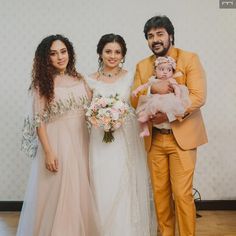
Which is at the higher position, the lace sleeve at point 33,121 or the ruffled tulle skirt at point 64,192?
the lace sleeve at point 33,121

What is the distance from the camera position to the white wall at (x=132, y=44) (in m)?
4.06

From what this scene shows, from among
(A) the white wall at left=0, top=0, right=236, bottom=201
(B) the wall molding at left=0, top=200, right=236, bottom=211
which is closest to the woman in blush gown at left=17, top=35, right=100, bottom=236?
(A) the white wall at left=0, top=0, right=236, bottom=201

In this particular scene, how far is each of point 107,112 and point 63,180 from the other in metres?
0.60

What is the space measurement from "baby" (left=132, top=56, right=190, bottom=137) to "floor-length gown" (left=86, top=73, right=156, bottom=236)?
0.20m

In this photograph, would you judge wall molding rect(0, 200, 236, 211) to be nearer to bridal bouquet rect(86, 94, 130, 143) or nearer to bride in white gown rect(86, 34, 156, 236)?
bride in white gown rect(86, 34, 156, 236)

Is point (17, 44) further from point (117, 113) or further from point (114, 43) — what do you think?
point (117, 113)

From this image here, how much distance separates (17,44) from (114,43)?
1.60 metres

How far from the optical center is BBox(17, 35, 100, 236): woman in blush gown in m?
2.79

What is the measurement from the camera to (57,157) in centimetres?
283

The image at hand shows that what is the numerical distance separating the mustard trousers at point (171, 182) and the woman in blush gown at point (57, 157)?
0.52 m

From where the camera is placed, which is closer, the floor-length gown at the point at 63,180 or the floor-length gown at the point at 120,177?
the floor-length gown at the point at 63,180

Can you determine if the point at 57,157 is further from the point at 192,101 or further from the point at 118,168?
the point at 192,101

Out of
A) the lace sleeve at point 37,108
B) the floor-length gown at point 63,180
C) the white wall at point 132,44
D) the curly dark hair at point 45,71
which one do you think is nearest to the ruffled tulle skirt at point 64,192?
the floor-length gown at point 63,180

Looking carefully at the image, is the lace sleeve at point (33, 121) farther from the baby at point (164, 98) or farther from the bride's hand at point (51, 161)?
the baby at point (164, 98)
